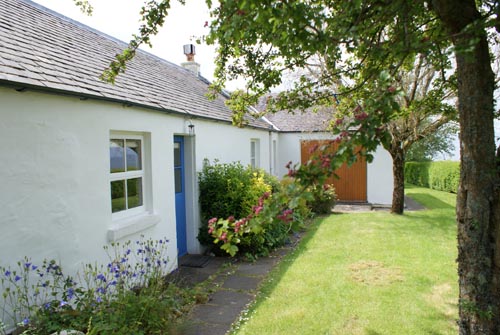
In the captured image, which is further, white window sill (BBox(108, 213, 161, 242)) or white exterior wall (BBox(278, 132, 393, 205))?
white exterior wall (BBox(278, 132, 393, 205))

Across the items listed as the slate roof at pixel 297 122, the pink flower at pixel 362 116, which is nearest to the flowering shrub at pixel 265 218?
the pink flower at pixel 362 116

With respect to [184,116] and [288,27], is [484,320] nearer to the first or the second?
[288,27]

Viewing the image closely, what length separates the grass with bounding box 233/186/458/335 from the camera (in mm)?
4555

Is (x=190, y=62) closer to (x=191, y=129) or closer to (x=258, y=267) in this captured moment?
(x=191, y=129)

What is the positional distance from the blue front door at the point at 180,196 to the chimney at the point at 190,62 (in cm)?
758

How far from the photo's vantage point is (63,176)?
441 cm

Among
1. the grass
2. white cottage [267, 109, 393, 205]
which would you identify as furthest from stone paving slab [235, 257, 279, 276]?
white cottage [267, 109, 393, 205]

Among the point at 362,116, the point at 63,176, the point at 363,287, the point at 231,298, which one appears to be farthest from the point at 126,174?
the point at 362,116

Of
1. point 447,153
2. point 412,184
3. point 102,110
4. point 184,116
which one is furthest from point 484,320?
point 447,153

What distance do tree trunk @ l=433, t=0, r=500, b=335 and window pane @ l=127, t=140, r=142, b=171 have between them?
16.6 feet

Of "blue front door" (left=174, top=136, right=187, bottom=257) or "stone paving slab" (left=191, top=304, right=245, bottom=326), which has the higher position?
"blue front door" (left=174, top=136, right=187, bottom=257)

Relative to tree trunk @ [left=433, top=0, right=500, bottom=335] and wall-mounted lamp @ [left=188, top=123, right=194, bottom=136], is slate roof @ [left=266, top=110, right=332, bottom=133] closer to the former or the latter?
wall-mounted lamp @ [left=188, top=123, right=194, bottom=136]

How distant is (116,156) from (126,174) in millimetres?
379

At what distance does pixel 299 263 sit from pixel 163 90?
504 cm
